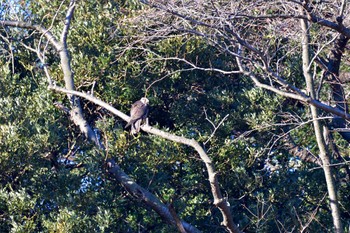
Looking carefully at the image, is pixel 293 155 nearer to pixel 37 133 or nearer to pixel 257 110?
pixel 257 110

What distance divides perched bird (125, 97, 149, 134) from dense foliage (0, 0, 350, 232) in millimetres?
381

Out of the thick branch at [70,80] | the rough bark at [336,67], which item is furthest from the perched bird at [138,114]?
the rough bark at [336,67]

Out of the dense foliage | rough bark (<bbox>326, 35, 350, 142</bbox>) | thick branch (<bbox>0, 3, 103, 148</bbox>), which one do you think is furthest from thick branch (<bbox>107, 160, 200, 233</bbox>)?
rough bark (<bbox>326, 35, 350, 142</bbox>)

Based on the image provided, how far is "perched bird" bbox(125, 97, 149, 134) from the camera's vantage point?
30.2 feet

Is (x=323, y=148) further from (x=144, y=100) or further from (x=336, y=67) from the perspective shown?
(x=144, y=100)

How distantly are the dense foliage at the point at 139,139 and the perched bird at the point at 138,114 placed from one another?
1.25ft

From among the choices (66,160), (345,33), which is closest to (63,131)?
(66,160)

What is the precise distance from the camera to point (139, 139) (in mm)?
10375

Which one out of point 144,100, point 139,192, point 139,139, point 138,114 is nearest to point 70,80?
point 144,100

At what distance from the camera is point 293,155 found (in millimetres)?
11070

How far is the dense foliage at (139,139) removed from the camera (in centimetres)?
953

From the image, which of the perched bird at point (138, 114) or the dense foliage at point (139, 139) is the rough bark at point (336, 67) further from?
the perched bird at point (138, 114)

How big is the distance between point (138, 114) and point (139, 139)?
0.94 m

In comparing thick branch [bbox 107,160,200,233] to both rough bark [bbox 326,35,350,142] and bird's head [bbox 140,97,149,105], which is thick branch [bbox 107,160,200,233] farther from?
rough bark [bbox 326,35,350,142]
